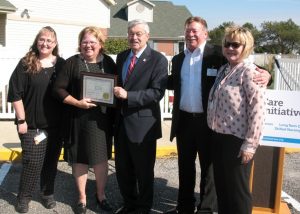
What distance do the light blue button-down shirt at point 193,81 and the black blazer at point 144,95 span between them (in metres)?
0.23

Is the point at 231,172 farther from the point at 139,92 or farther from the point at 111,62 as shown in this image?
the point at 111,62

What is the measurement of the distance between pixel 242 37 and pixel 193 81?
39.5 inches

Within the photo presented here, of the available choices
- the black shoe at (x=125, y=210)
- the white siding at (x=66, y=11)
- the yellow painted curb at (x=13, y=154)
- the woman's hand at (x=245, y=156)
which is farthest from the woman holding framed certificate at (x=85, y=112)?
the white siding at (x=66, y=11)

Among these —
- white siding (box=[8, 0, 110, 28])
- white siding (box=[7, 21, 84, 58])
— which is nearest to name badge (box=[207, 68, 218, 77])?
white siding (box=[7, 21, 84, 58])

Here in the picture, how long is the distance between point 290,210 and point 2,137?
5286 mm

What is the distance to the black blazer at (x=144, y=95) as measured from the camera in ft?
13.7

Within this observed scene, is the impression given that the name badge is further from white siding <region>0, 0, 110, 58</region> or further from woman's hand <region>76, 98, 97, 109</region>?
white siding <region>0, 0, 110, 58</region>

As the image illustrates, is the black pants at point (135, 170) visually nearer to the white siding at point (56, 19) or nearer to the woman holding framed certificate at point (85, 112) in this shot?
the woman holding framed certificate at point (85, 112)

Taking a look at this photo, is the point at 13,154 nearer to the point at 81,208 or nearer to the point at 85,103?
the point at 81,208

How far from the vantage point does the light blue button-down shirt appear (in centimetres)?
418

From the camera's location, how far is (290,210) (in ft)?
15.8

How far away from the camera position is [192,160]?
4.48 meters

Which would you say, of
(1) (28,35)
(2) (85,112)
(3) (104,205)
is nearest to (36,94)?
(2) (85,112)

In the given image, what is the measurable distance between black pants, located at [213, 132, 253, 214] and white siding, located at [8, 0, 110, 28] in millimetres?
17645
